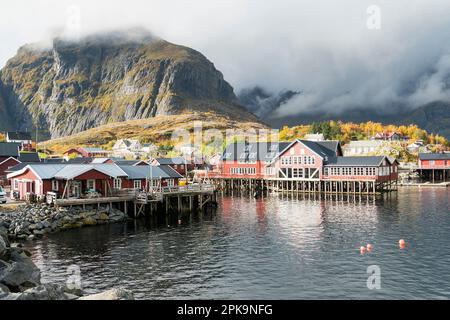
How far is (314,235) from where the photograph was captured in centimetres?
4134

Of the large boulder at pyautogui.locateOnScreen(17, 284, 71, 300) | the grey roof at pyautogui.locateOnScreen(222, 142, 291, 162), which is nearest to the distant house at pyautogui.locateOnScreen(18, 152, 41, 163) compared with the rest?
the grey roof at pyautogui.locateOnScreen(222, 142, 291, 162)

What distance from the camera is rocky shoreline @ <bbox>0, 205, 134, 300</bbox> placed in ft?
68.1

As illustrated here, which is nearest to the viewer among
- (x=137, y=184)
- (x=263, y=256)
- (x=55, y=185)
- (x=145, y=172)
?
(x=263, y=256)

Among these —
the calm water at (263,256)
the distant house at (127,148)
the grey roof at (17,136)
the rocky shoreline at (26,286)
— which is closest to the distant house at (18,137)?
the grey roof at (17,136)

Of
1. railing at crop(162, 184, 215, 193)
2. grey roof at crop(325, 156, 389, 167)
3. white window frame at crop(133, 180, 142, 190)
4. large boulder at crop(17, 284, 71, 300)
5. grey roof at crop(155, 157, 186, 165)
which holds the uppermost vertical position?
grey roof at crop(155, 157, 186, 165)

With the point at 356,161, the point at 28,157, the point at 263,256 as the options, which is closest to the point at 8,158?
the point at 28,157

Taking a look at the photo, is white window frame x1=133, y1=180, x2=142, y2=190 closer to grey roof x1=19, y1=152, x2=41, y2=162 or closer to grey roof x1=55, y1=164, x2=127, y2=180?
grey roof x1=55, y1=164, x2=127, y2=180

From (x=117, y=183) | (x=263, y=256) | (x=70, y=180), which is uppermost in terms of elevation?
(x=70, y=180)

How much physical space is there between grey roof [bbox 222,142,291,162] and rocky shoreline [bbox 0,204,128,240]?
52.2 m

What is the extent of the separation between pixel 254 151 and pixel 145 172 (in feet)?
142

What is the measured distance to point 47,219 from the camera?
145 ft

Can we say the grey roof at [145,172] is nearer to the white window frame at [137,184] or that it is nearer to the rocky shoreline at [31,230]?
the white window frame at [137,184]

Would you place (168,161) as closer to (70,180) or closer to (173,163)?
(173,163)

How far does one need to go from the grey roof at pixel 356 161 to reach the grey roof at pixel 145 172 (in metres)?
34.9
